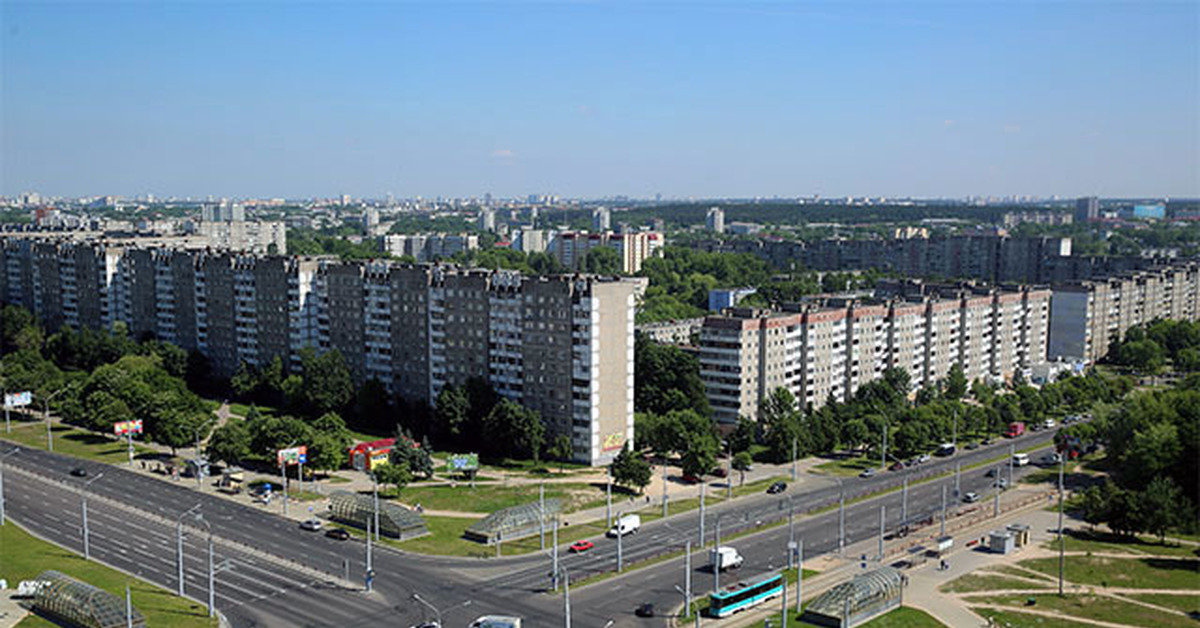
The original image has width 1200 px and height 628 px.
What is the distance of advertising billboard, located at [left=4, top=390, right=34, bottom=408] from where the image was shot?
11425cm

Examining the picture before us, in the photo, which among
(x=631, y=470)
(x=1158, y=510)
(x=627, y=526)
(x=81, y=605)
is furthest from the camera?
(x=631, y=470)

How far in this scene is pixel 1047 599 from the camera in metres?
66.9

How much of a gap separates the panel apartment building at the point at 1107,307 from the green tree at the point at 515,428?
9625 cm

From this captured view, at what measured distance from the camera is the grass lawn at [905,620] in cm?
6131

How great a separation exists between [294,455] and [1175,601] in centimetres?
A: 6886

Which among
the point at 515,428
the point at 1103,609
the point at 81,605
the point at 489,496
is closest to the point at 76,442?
the point at 515,428

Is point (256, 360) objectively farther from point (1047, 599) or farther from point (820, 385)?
point (1047, 599)

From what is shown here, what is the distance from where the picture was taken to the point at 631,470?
3548 inches

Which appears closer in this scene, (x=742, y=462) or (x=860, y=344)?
(x=742, y=462)

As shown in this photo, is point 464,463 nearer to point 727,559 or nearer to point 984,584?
point 727,559

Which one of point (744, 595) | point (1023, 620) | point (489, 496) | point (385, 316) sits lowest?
point (489, 496)

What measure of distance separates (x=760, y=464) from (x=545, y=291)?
1086 inches

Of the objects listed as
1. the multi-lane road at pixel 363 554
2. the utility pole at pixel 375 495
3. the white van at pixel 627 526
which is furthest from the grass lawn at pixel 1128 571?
the utility pole at pixel 375 495

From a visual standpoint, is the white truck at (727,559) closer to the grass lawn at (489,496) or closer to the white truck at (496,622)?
the white truck at (496,622)
